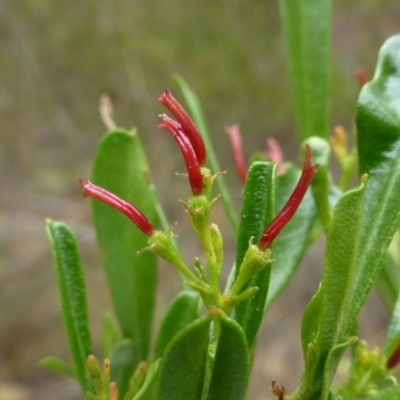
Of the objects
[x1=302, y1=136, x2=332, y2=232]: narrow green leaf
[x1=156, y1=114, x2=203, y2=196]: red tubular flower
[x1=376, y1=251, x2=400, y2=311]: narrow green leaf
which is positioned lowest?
[x1=376, y1=251, x2=400, y2=311]: narrow green leaf

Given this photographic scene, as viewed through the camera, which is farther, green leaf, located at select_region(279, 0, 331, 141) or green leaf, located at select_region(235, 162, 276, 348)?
green leaf, located at select_region(279, 0, 331, 141)

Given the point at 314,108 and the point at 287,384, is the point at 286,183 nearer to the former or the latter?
the point at 314,108

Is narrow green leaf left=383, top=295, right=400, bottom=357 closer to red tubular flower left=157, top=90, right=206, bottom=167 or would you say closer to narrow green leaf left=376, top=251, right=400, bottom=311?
narrow green leaf left=376, top=251, right=400, bottom=311

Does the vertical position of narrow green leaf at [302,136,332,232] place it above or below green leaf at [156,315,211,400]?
above

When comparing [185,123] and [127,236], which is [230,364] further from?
[127,236]

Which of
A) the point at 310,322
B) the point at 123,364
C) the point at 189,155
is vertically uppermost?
the point at 189,155

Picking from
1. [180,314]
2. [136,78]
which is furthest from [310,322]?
[136,78]

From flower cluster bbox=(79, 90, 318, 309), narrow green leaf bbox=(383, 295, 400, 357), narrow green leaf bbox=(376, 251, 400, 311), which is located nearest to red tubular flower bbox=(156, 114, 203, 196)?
flower cluster bbox=(79, 90, 318, 309)
